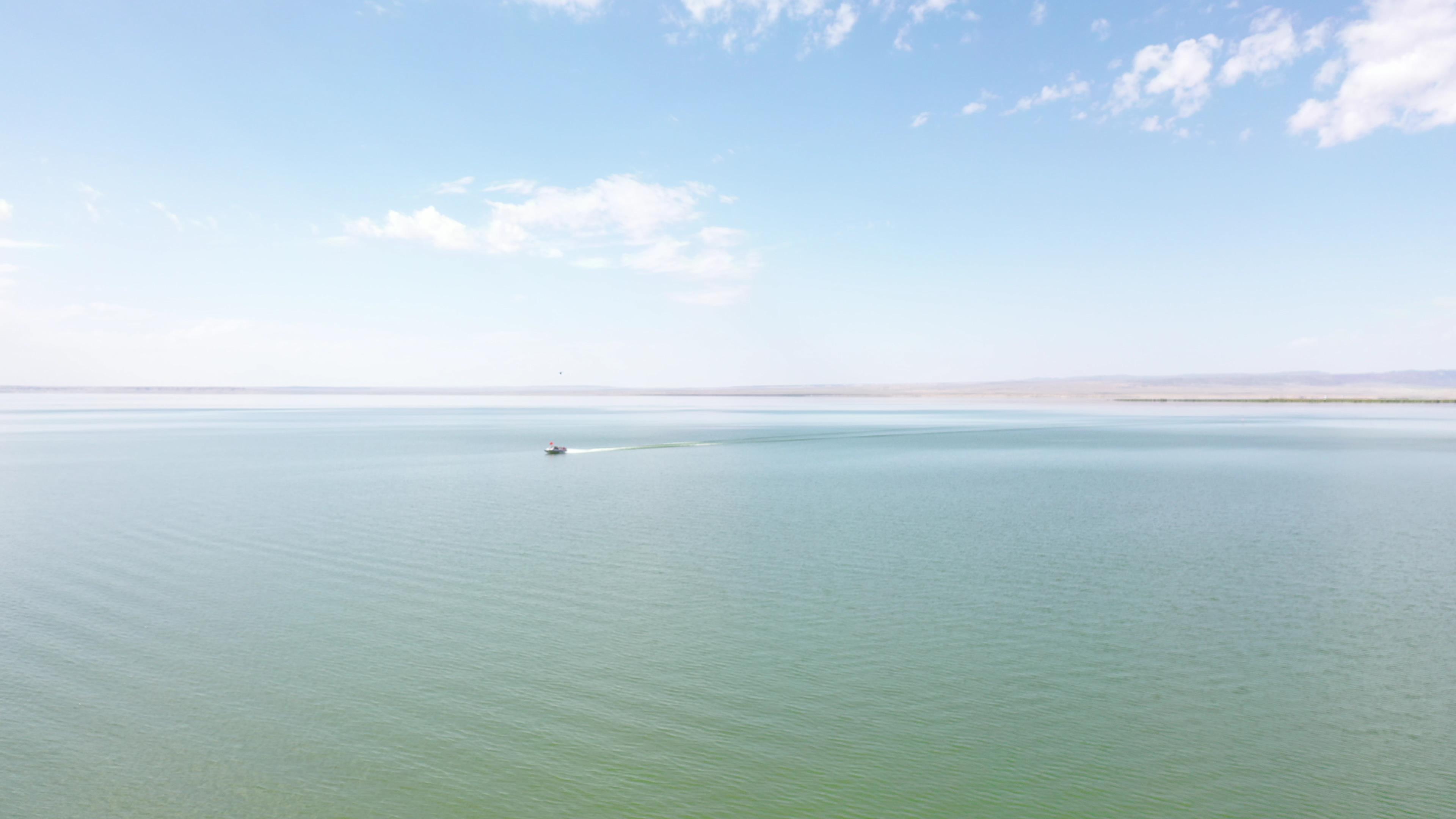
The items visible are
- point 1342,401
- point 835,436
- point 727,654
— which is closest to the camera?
point 727,654

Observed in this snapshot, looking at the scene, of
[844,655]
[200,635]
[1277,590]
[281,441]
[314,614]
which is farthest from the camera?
[281,441]

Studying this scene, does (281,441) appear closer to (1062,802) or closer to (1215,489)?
(1215,489)

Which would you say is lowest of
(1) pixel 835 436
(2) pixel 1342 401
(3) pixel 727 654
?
(3) pixel 727 654

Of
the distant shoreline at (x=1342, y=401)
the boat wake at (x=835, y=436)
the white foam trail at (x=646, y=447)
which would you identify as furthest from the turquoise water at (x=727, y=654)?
the distant shoreline at (x=1342, y=401)

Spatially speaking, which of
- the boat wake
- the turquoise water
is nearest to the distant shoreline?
the boat wake

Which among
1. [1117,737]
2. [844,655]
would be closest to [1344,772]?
[1117,737]

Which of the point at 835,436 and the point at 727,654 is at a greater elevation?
the point at 835,436

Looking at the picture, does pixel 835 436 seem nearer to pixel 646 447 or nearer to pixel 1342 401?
pixel 646 447

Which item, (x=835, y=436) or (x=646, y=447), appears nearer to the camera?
(x=646, y=447)

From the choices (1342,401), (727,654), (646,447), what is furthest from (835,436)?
(1342,401)
